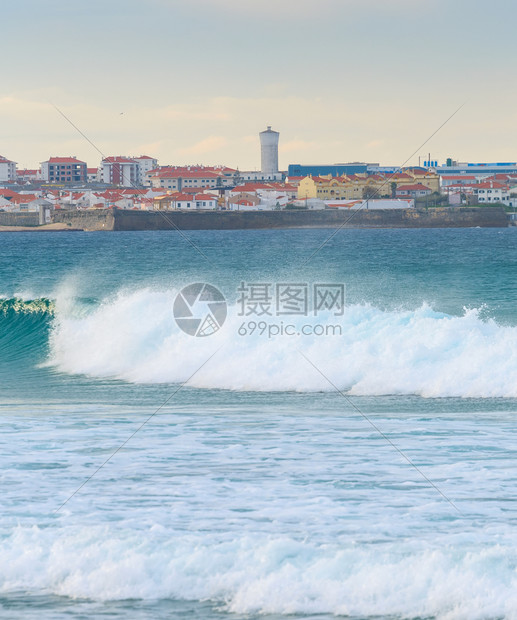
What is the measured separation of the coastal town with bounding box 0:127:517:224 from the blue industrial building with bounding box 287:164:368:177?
0.16 metres

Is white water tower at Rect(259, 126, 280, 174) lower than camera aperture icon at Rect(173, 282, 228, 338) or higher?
higher

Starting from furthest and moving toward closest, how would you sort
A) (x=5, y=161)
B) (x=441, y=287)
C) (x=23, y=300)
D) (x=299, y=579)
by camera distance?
(x=5, y=161), (x=441, y=287), (x=23, y=300), (x=299, y=579)

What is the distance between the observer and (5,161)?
590 ft

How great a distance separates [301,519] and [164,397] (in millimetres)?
6723

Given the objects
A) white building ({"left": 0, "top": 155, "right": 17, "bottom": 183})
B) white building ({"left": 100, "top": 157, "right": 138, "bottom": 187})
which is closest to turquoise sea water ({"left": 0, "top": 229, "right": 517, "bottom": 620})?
white building ({"left": 100, "top": 157, "right": 138, "bottom": 187})

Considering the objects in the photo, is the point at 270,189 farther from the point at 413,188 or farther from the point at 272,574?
the point at 272,574

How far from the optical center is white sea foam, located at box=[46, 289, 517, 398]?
15.2 metres

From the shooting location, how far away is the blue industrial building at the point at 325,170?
151250 mm

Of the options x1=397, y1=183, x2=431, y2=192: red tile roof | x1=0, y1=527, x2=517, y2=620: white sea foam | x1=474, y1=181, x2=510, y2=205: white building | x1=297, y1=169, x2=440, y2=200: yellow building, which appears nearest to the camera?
x1=0, y1=527, x2=517, y2=620: white sea foam

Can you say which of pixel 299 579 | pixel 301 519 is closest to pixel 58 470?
pixel 301 519

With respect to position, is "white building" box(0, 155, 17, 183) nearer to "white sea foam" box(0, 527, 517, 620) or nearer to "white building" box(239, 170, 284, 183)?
"white building" box(239, 170, 284, 183)

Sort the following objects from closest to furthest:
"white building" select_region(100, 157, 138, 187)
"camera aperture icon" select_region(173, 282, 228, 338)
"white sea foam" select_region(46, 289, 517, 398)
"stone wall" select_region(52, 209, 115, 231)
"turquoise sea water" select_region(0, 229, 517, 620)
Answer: "turquoise sea water" select_region(0, 229, 517, 620)
"white sea foam" select_region(46, 289, 517, 398)
"camera aperture icon" select_region(173, 282, 228, 338)
"stone wall" select_region(52, 209, 115, 231)
"white building" select_region(100, 157, 138, 187)

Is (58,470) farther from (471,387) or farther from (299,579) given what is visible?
(471,387)

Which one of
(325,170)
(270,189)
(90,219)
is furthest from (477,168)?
(90,219)
